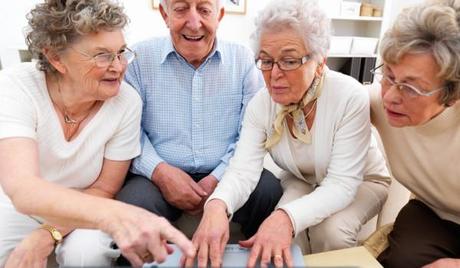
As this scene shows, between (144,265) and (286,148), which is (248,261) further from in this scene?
(286,148)

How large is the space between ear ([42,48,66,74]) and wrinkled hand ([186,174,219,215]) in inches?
24.5

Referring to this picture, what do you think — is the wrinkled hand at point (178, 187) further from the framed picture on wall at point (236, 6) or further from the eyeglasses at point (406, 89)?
the framed picture on wall at point (236, 6)

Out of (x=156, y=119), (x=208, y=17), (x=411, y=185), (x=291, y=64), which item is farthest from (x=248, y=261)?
(x=208, y=17)

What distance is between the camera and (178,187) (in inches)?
51.3

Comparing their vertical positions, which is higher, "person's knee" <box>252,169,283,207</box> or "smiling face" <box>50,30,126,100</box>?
"smiling face" <box>50,30,126,100</box>

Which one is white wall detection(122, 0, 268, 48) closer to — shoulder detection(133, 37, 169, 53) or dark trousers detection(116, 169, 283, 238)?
shoulder detection(133, 37, 169, 53)

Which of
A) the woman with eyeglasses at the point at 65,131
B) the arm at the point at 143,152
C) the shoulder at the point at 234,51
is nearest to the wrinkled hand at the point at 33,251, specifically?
the woman with eyeglasses at the point at 65,131

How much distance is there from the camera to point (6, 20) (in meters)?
2.91

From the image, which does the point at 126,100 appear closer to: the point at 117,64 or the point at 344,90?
the point at 117,64

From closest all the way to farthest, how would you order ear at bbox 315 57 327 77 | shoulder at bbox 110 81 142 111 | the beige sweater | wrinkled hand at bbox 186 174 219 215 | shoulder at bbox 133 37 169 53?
the beige sweater → ear at bbox 315 57 327 77 → shoulder at bbox 110 81 142 111 → wrinkled hand at bbox 186 174 219 215 → shoulder at bbox 133 37 169 53

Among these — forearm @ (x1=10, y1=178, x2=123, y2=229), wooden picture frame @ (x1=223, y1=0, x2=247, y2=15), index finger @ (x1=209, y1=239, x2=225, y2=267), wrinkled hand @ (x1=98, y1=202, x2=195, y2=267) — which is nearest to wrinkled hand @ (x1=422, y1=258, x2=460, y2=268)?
index finger @ (x1=209, y1=239, x2=225, y2=267)

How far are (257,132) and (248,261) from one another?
1.76ft

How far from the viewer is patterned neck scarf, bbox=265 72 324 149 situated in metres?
1.15

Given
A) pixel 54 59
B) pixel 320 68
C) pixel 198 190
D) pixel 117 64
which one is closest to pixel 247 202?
pixel 198 190
